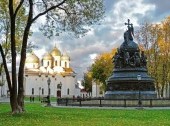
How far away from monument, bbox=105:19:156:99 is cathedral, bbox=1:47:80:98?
368 ft

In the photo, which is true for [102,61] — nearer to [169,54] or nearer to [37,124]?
[169,54]

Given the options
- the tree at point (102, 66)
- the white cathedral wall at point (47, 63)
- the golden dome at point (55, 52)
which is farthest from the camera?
the golden dome at point (55, 52)

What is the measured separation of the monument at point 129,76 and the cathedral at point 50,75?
368ft

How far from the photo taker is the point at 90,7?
3150 centimetres

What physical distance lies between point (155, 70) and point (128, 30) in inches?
1054

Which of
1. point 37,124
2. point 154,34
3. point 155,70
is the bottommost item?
point 37,124

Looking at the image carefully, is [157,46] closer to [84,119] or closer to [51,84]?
[84,119]

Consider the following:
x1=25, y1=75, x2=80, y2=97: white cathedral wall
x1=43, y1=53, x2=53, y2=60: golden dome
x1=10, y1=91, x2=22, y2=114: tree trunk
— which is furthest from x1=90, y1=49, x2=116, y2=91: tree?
x1=10, y1=91, x2=22, y2=114: tree trunk

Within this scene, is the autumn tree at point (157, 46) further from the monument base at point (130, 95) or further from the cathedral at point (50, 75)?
the cathedral at point (50, 75)

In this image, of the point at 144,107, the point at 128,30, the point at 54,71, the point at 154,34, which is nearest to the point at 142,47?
the point at 154,34

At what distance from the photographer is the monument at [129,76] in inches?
1875

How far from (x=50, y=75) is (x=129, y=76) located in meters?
119

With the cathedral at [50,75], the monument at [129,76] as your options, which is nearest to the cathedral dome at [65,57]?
the cathedral at [50,75]

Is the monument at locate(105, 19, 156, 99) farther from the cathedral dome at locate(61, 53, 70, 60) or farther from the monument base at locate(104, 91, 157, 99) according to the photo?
the cathedral dome at locate(61, 53, 70, 60)
